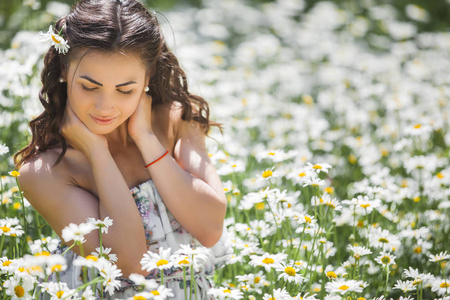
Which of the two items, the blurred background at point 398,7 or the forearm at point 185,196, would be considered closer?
the forearm at point 185,196

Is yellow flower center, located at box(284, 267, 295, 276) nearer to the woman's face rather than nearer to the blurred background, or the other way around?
the woman's face

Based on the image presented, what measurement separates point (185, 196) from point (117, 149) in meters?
0.33

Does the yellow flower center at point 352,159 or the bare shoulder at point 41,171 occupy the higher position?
the bare shoulder at point 41,171

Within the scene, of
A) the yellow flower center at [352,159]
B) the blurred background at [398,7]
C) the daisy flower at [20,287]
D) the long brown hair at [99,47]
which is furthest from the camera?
the blurred background at [398,7]

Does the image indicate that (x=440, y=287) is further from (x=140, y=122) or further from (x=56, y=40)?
(x=56, y=40)

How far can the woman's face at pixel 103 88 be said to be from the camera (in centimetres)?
171

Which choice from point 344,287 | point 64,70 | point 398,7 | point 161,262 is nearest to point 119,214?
point 161,262

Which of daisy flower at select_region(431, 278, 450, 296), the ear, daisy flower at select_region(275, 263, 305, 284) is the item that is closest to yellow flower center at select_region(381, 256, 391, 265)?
daisy flower at select_region(431, 278, 450, 296)

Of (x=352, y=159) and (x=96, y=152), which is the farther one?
(x=352, y=159)

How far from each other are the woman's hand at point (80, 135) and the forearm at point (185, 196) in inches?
6.2

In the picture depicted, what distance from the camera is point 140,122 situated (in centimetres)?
192

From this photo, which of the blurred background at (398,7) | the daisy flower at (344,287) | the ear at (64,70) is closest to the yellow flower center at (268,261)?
the daisy flower at (344,287)

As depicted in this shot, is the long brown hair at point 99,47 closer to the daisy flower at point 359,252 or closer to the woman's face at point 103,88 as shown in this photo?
the woman's face at point 103,88

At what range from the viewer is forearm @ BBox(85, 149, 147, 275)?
1.73m
